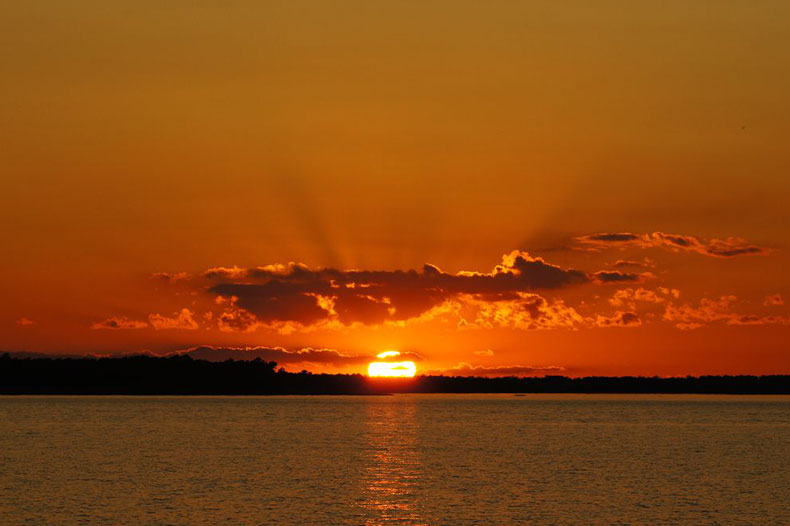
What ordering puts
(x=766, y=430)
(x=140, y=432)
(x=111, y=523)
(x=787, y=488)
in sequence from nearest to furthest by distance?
1. (x=111, y=523)
2. (x=787, y=488)
3. (x=140, y=432)
4. (x=766, y=430)

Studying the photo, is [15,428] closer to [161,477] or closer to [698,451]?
[161,477]

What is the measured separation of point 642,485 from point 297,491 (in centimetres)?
2790

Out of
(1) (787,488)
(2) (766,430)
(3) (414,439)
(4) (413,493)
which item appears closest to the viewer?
(4) (413,493)

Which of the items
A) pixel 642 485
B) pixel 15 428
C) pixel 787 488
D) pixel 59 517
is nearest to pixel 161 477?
pixel 59 517

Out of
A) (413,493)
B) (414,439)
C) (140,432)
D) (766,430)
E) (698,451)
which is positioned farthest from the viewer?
(766,430)

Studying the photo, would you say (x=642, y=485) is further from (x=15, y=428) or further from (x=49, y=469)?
(x=15, y=428)

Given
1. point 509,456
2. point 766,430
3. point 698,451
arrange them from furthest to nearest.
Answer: point 766,430, point 698,451, point 509,456

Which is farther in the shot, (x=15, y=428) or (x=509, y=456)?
(x=15, y=428)

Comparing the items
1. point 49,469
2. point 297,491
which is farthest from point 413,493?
point 49,469

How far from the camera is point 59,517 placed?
63594 millimetres

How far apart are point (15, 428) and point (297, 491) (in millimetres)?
106271

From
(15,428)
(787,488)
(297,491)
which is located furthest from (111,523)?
(15,428)

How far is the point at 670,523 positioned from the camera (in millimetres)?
62531

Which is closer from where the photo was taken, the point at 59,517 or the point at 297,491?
the point at 59,517
